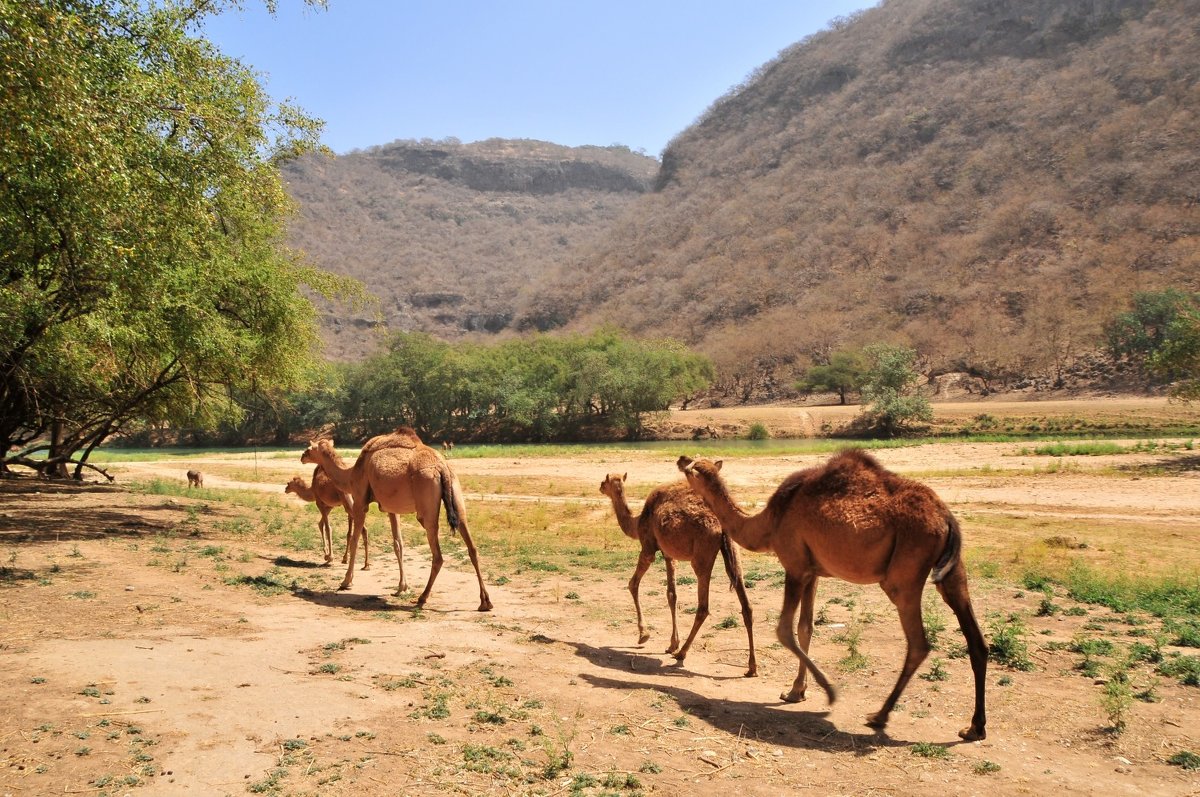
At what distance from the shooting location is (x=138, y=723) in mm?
6066

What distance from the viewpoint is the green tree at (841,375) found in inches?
3063

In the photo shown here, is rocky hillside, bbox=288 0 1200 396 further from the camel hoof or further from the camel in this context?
the camel hoof

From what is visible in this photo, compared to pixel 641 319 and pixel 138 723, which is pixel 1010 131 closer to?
pixel 641 319

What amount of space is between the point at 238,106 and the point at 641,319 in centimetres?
11552

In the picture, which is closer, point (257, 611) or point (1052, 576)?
point (257, 611)

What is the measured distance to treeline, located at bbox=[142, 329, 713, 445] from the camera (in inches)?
2822

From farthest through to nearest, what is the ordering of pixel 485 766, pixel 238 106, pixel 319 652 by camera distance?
1. pixel 238 106
2. pixel 319 652
3. pixel 485 766

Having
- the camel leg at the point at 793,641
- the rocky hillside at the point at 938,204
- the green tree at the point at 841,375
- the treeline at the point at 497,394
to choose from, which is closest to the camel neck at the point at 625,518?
the camel leg at the point at 793,641

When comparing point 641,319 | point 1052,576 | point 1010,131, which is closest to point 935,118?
point 1010,131

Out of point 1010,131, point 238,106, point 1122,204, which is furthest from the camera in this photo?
point 1010,131

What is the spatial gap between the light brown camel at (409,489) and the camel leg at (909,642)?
19.2 ft

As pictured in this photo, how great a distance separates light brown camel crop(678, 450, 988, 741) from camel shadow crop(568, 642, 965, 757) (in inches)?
9.4

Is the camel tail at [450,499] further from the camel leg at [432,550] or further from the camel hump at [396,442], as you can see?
the camel hump at [396,442]

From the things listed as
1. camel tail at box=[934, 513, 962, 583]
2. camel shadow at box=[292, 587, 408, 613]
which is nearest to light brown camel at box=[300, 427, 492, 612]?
camel shadow at box=[292, 587, 408, 613]
